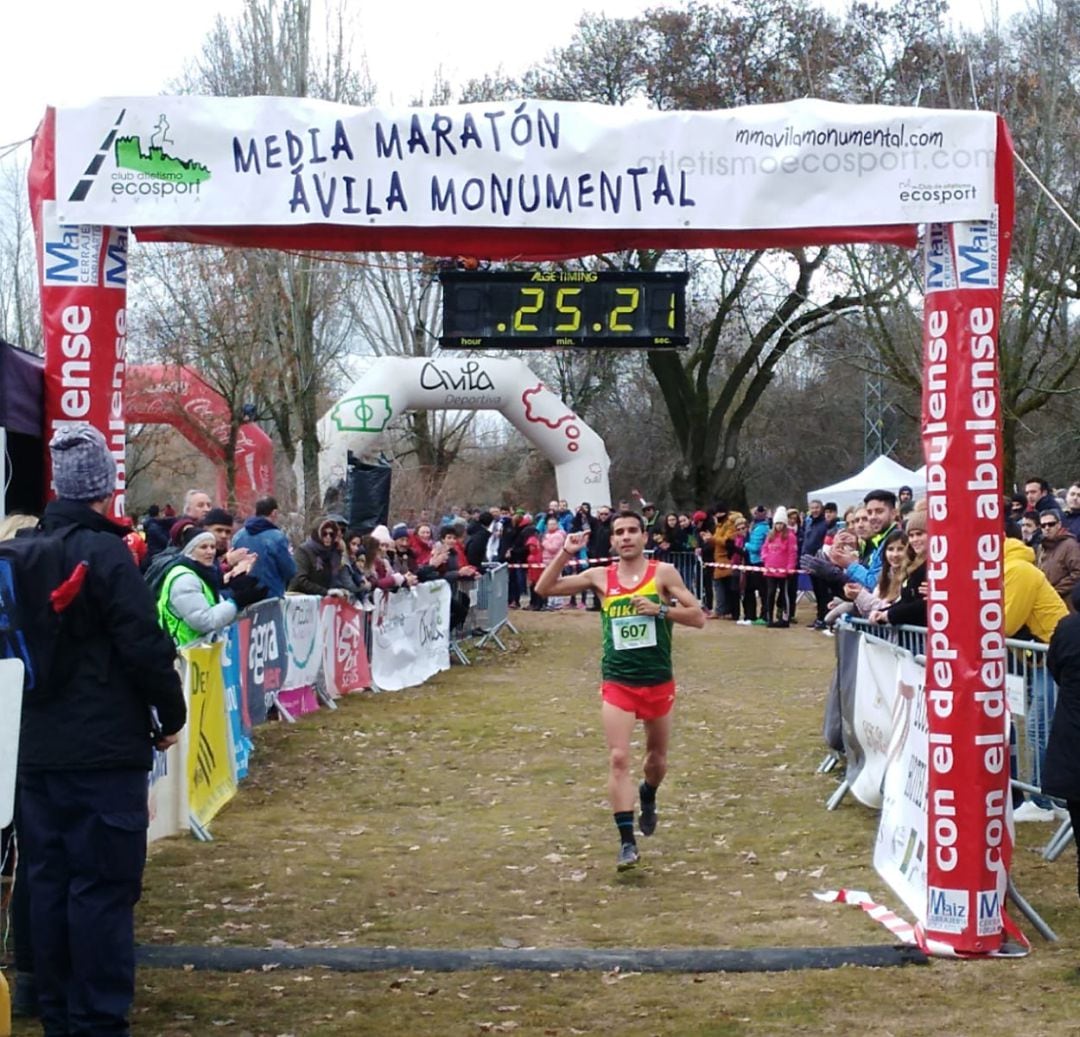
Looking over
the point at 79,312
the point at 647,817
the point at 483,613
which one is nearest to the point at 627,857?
the point at 647,817

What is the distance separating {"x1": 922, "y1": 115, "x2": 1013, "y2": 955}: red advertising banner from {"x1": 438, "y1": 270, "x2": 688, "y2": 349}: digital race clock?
470 centimetres

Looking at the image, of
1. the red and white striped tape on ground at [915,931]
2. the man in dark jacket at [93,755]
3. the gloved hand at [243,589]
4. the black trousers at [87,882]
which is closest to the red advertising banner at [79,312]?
the man in dark jacket at [93,755]

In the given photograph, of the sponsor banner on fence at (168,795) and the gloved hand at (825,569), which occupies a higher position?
the gloved hand at (825,569)

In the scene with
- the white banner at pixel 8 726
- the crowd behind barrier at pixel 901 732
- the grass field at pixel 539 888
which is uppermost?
the white banner at pixel 8 726

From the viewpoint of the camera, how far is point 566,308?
1188cm

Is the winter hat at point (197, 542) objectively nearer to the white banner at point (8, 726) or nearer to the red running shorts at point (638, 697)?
the red running shorts at point (638, 697)

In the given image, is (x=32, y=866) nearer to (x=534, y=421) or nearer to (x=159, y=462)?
(x=534, y=421)

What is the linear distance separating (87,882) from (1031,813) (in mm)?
6799

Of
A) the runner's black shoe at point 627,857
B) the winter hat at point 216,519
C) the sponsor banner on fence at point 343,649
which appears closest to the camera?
the runner's black shoe at point 627,857

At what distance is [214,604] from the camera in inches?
410

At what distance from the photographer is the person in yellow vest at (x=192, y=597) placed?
10203 millimetres

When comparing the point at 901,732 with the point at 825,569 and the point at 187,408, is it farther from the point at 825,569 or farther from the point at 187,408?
the point at 187,408

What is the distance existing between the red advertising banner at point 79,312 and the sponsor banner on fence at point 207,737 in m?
3.16

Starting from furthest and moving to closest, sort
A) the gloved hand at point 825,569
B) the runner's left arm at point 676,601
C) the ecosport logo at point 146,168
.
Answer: the gloved hand at point 825,569 < the runner's left arm at point 676,601 < the ecosport logo at point 146,168
